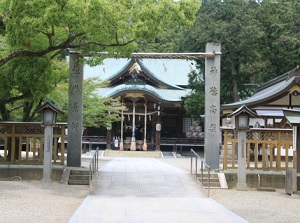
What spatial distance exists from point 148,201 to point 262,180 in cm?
496

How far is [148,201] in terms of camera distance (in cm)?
1013

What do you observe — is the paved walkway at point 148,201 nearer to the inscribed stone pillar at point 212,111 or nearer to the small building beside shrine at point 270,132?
the inscribed stone pillar at point 212,111

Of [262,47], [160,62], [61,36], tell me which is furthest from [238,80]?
[61,36]

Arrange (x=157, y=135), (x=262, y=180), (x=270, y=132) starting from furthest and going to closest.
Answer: (x=157, y=135) < (x=270, y=132) < (x=262, y=180)

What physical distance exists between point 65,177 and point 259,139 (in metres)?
6.01

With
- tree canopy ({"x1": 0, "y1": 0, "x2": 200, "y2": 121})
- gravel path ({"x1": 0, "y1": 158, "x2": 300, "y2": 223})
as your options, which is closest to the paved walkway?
gravel path ({"x1": 0, "y1": 158, "x2": 300, "y2": 223})

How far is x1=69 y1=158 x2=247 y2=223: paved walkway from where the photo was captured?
7976 millimetres

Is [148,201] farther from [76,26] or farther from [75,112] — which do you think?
[75,112]

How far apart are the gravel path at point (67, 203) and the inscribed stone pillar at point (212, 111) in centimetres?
218

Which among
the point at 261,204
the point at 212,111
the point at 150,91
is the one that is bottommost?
the point at 261,204

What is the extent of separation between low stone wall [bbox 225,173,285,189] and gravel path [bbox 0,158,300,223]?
627 mm

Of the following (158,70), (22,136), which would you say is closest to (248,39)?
(158,70)

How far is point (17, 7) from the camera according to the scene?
10.2m

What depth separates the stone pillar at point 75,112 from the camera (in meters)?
14.4
